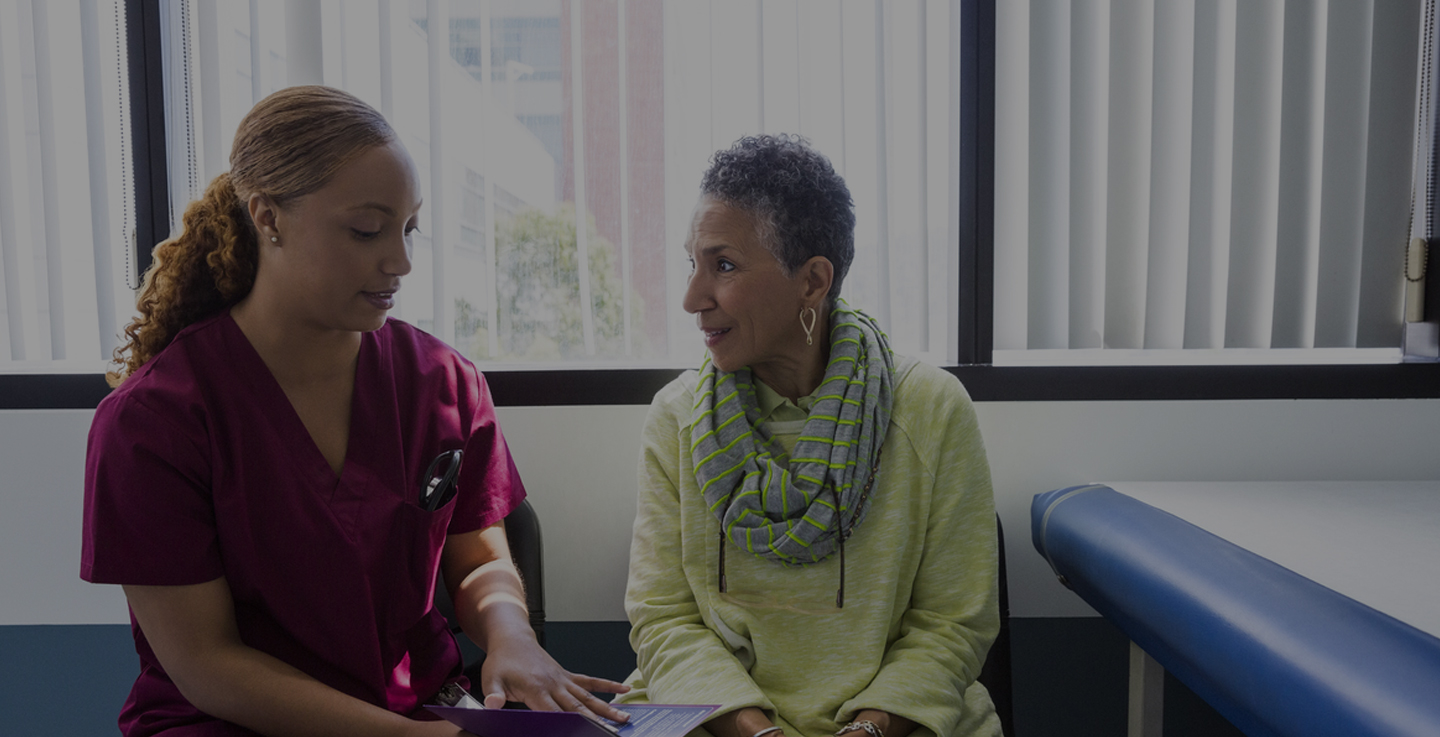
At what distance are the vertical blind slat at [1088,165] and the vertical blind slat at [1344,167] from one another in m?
0.49

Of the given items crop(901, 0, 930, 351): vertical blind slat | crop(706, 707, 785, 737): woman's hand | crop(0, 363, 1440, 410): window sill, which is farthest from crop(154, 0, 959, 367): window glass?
crop(706, 707, 785, 737): woman's hand

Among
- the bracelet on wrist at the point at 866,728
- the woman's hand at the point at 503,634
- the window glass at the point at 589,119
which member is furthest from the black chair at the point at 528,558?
the bracelet on wrist at the point at 866,728

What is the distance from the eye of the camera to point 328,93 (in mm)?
1176

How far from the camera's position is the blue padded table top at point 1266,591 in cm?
87

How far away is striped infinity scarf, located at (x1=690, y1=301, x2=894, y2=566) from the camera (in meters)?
1.27

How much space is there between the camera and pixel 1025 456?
181 centimetres

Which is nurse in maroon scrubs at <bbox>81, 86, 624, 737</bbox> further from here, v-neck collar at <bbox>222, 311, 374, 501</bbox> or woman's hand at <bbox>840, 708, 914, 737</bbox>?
woman's hand at <bbox>840, 708, 914, 737</bbox>

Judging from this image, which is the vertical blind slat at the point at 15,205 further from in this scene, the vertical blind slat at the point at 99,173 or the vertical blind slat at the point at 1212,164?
the vertical blind slat at the point at 1212,164

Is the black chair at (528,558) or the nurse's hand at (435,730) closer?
the nurse's hand at (435,730)

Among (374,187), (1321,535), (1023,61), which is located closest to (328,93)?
(374,187)

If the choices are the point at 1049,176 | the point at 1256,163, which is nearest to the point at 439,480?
the point at 1049,176

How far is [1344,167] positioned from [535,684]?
2021 mm

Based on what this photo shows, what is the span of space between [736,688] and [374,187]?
34.6 inches

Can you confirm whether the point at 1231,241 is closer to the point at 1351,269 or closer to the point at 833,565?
the point at 1351,269
